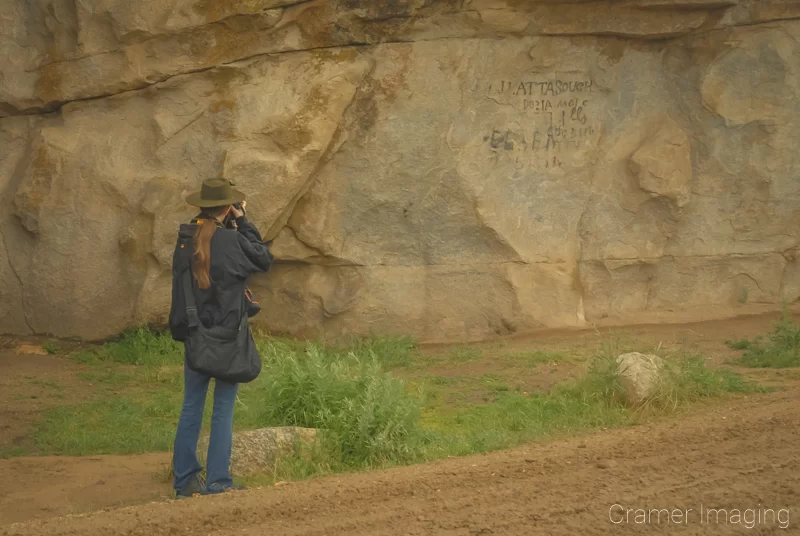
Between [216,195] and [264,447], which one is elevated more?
[216,195]

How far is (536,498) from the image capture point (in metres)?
5.02

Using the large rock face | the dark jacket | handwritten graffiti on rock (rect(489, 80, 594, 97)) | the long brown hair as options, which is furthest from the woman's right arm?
handwritten graffiti on rock (rect(489, 80, 594, 97))

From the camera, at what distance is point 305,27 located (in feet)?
29.7

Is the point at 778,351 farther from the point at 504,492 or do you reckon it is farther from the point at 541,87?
the point at 504,492

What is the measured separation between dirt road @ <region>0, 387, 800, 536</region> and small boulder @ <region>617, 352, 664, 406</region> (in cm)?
77

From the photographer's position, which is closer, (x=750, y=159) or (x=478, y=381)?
(x=478, y=381)

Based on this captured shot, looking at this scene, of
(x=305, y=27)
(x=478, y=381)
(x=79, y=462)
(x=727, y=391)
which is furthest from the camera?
(x=305, y=27)

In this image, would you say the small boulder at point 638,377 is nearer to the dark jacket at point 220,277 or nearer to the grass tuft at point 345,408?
the grass tuft at point 345,408

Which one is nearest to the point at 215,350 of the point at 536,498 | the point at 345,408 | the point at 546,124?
the point at 345,408

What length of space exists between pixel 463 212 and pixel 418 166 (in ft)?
1.97

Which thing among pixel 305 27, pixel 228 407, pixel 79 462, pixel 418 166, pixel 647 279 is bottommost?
pixel 79 462

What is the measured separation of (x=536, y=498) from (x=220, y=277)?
197 centimetres

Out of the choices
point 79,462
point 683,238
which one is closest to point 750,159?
point 683,238

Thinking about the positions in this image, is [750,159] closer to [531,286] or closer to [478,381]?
[531,286]
